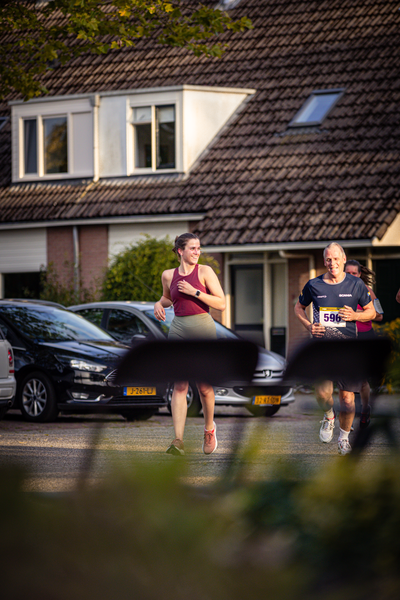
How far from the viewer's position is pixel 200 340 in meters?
2.70

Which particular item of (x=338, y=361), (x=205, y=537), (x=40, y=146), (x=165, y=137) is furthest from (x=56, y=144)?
(x=205, y=537)

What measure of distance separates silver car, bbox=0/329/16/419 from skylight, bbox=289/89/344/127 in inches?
471

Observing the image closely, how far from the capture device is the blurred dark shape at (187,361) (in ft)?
8.76

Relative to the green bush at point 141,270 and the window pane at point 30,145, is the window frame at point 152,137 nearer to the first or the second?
the green bush at point 141,270

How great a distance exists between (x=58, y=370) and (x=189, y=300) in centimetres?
450

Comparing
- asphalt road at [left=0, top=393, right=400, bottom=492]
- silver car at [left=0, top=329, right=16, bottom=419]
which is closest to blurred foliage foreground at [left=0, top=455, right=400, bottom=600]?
Result: asphalt road at [left=0, top=393, right=400, bottom=492]

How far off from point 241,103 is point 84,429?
13.6 metres

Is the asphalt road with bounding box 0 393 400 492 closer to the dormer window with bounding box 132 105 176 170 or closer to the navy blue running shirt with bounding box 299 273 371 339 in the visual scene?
the navy blue running shirt with bounding box 299 273 371 339

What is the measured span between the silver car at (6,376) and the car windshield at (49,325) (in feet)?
4.35

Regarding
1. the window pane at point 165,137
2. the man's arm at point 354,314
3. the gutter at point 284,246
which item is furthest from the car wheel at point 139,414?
the window pane at point 165,137

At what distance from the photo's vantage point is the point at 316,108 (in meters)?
22.3

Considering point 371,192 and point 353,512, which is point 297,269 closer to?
point 371,192

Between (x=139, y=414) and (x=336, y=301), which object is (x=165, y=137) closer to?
(x=139, y=414)

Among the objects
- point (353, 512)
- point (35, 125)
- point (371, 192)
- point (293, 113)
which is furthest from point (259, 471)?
point (35, 125)
